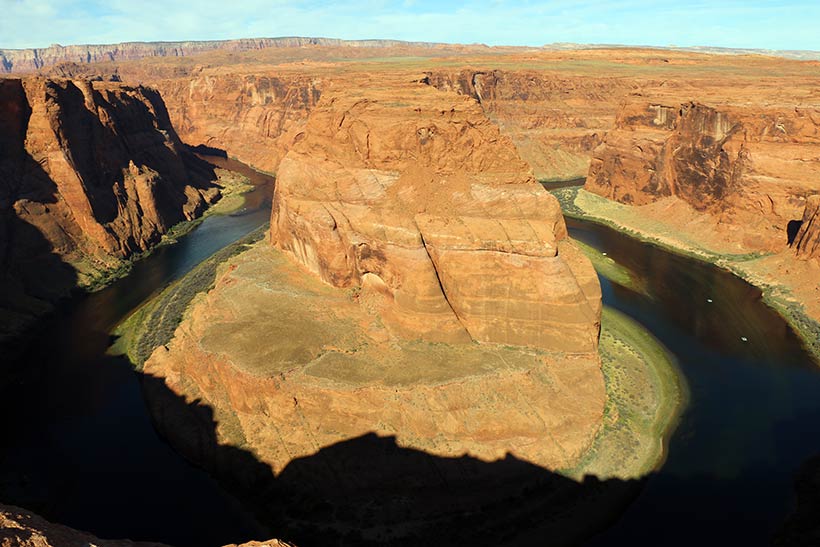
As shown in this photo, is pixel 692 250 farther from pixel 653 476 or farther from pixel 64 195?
pixel 64 195

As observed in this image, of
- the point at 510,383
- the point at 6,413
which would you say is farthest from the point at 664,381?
the point at 6,413

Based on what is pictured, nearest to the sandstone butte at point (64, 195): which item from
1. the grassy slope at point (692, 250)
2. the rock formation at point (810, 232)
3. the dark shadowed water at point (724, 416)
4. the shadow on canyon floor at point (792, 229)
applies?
the dark shadowed water at point (724, 416)

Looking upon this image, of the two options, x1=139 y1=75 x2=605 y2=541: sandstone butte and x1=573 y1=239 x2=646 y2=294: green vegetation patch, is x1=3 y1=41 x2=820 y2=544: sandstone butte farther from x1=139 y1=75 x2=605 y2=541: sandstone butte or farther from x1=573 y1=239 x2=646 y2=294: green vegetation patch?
x1=573 y1=239 x2=646 y2=294: green vegetation patch

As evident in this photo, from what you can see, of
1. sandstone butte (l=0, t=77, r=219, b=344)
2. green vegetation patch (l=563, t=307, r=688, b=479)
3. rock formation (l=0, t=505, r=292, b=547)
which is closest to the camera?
rock formation (l=0, t=505, r=292, b=547)

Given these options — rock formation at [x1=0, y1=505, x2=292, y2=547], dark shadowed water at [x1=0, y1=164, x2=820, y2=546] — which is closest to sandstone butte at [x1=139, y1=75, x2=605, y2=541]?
dark shadowed water at [x1=0, y1=164, x2=820, y2=546]

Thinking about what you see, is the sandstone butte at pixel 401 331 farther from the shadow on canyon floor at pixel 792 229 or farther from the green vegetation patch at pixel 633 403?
the shadow on canyon floor at pixel 792 229

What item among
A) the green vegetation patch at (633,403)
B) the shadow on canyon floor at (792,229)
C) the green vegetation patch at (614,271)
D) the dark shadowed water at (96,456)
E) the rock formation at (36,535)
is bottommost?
the dark shadowed water at (96,456)

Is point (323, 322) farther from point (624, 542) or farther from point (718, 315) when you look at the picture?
point (718, 315)
